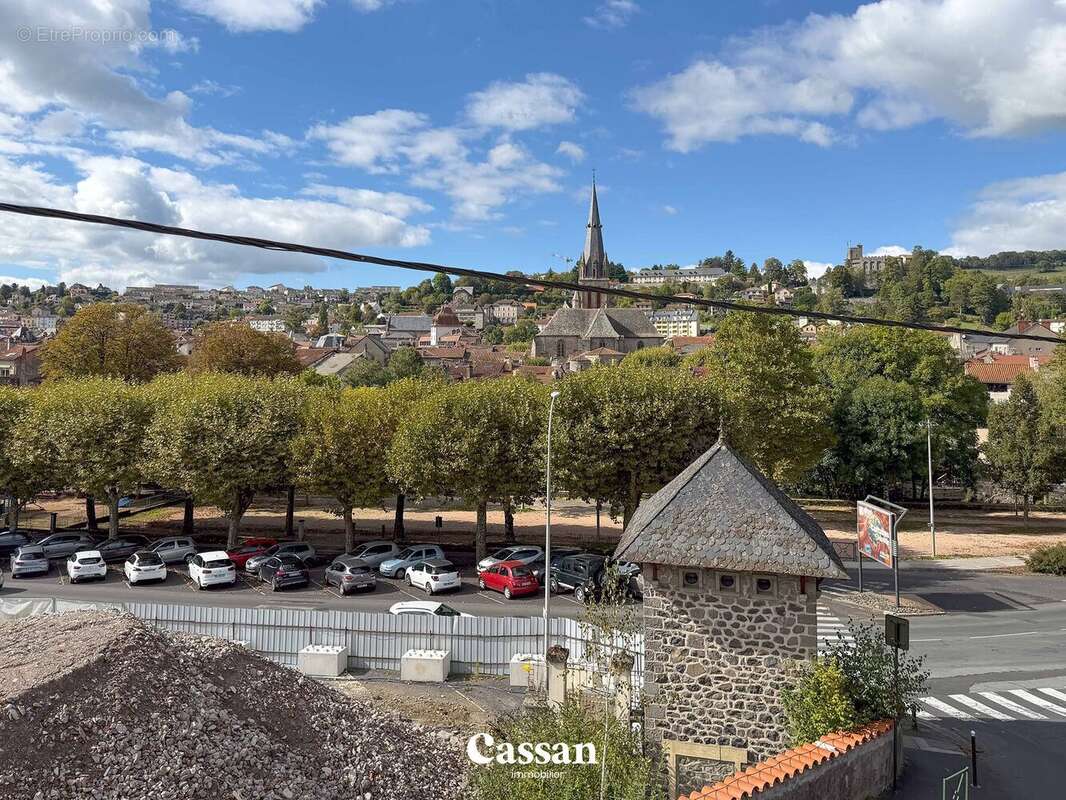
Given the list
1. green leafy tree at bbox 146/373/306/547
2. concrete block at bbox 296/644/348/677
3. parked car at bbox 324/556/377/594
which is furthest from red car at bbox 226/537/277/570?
concrete block at bbox 296/644/348/677

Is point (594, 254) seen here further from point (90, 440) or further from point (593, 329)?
A: point (90, 440)

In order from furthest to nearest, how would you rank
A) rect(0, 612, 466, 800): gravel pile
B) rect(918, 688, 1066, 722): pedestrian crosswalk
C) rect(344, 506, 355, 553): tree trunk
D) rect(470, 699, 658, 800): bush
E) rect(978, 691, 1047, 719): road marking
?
rect(344, 506, 355, 553): tree trunk, rect(978, 691, 1047, 719): road marking, rect(918, 688, 1066, 722): pedestrian crosswalk, rect(0, 612, 466, 800): gravel pile, rect(470, 699, 658, 800): bush

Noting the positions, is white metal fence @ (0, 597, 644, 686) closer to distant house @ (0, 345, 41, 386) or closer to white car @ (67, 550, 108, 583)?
white car @ (67, 550, 108, 583)

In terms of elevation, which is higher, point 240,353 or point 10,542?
point 240,353

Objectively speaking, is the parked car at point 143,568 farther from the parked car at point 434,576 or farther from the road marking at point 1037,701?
the road marking at point 1037,701

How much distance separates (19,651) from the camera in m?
13.4

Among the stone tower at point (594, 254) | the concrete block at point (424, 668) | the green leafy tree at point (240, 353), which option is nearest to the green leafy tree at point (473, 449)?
the concrete block at point (424, 668)

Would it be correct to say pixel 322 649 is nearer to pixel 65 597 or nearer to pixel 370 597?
pixel 370 597

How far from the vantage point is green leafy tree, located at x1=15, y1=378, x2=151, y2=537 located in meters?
34.6

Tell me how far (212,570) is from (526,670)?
53.8 ft

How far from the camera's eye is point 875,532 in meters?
26.6

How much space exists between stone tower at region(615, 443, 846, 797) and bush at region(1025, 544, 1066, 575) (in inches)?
1029

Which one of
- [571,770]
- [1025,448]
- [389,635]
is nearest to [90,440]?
[389,635]

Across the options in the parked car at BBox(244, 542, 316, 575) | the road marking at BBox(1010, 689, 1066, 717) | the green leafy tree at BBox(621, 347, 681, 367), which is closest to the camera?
the road marking at BBox(1010, 689, 1066, 717)
